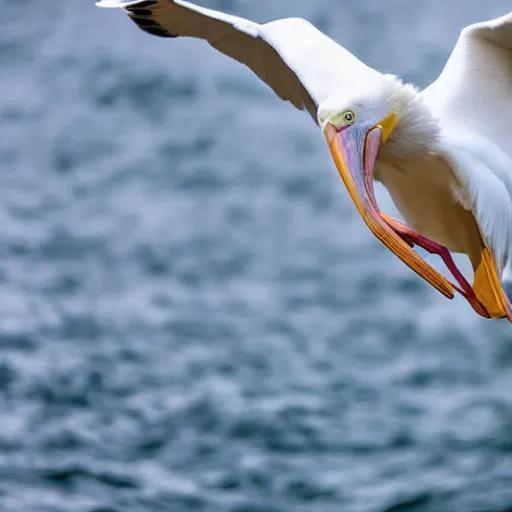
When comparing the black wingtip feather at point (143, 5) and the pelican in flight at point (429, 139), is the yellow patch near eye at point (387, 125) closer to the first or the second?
the pelican in flight at point (429, 139)

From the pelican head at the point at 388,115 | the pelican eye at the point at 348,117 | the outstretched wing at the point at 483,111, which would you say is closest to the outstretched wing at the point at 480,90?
the outstretched wing at the point at 483,111

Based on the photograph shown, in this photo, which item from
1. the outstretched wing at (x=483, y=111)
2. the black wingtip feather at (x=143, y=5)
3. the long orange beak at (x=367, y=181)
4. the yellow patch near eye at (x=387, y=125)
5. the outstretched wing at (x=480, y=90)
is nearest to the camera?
the long orange beak at (x=367, y=181)

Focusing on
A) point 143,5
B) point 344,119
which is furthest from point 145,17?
point 344,119

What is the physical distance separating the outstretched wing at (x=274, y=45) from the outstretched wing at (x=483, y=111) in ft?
0.93

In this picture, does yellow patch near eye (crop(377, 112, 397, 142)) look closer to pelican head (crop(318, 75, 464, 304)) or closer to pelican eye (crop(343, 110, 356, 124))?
pelican head (crop(318, 75, 464, 304))

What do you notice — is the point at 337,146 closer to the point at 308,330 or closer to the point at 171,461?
the point at 171,461

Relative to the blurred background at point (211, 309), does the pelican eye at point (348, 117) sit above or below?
below

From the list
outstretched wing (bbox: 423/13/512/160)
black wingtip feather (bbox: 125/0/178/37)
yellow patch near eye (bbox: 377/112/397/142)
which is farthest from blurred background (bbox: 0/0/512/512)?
yellow patch near eye (bbox: 377/112/397/142)

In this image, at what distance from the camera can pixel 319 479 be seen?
7586mm

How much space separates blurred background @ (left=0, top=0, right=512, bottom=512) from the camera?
301 inches

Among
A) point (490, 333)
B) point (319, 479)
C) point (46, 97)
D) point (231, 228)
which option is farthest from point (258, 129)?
point (319, 479)

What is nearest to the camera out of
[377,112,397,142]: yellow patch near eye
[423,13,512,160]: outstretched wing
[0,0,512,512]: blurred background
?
[377,112,397,142]: yellow patch near eye

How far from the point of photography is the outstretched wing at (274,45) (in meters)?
4.25

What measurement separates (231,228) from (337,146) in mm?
5373
